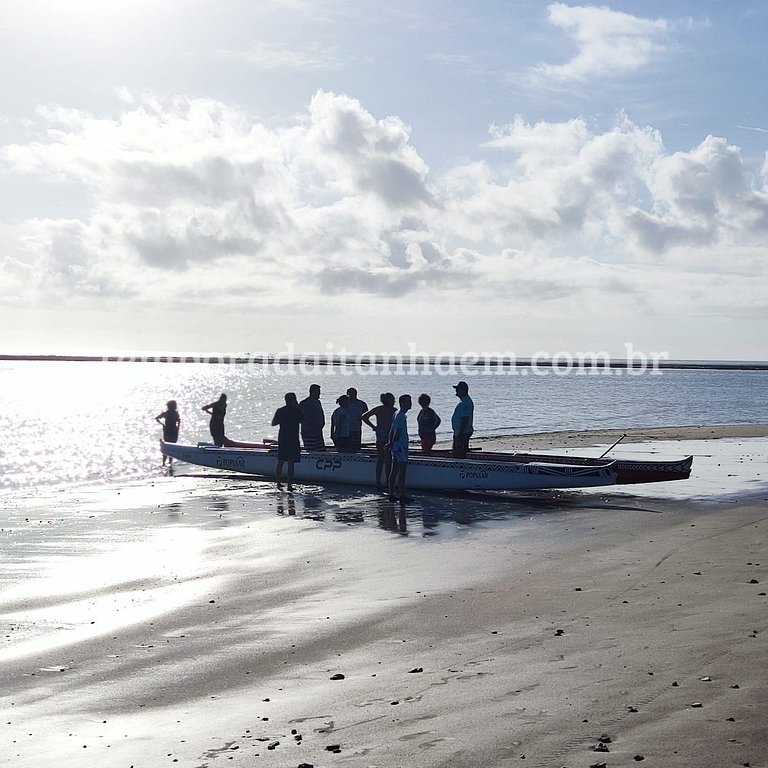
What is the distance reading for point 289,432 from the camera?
19922mm

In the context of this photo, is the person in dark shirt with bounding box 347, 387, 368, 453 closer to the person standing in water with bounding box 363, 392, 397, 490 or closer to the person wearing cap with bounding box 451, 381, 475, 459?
the person standing in water with bounding box 363, 392, 397, 490

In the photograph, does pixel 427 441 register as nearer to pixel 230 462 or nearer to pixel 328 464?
pixel 328 464

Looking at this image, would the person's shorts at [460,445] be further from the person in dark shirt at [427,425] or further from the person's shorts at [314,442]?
the person's shorts at [314,442]

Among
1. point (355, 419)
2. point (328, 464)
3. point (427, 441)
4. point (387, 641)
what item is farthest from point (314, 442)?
point (387, 641)

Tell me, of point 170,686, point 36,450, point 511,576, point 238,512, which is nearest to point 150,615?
point 170,686

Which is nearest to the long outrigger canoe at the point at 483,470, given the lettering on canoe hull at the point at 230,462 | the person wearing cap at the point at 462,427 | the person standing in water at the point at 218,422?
the person wearing cap at the point at 462,427

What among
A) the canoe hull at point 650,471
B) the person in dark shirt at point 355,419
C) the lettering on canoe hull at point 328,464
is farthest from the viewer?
the lettering on canoe hull at point 328,464

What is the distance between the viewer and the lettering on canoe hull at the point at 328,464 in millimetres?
21244

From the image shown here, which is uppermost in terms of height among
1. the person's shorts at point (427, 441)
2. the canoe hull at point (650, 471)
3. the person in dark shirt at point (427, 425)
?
the person in dark shirt at point (427, 425)

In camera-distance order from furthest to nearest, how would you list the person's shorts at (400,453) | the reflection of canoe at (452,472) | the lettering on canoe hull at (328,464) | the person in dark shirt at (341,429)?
the lettering on canoe hull at (328,464)
the person in dark shirt at (341,429)
the reflection of canoe at (452,472)
the person's shorts at (400,453)

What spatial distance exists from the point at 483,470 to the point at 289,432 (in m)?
4.25

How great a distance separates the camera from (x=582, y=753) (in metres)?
5.52

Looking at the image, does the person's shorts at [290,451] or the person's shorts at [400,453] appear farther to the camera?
the person's shorts at [290,451]

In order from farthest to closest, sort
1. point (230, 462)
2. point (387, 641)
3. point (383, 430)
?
point (230, 462), point (383, 430), point (387, 641)
